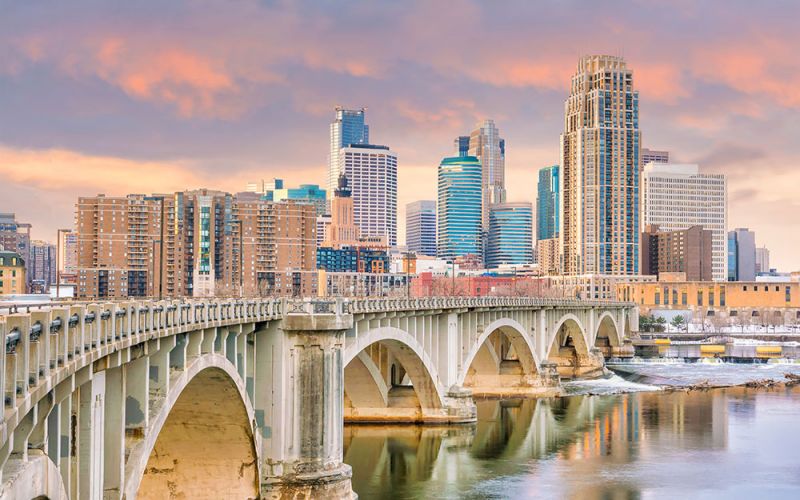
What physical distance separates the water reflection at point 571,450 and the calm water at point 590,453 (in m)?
0.07

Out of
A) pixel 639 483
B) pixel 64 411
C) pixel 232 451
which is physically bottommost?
pixel 639 483

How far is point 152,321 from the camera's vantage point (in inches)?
1173

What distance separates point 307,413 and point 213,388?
673 cm

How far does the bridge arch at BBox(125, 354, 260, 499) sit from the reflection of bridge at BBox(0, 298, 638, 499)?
6 centimetres

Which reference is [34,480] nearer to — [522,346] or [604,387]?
[522,346]

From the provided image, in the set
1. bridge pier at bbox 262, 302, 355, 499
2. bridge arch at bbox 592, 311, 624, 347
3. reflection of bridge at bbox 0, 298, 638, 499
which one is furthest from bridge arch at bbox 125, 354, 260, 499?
bridge arch at bbox 592, 311, 624, 347

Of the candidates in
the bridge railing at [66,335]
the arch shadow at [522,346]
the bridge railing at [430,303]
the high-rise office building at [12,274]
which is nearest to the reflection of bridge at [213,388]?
the bridge railing at [66,335]

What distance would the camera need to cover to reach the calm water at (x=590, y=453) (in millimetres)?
59844

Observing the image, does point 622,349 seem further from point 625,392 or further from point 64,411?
point 64,411

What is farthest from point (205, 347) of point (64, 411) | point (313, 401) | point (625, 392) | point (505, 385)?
point (625, 392)

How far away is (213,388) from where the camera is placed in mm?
40719

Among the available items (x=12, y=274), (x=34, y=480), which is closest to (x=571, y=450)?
(x=34, y=480)

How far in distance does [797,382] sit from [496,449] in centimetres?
6380

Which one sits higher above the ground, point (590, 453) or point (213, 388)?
point (213, 388)
